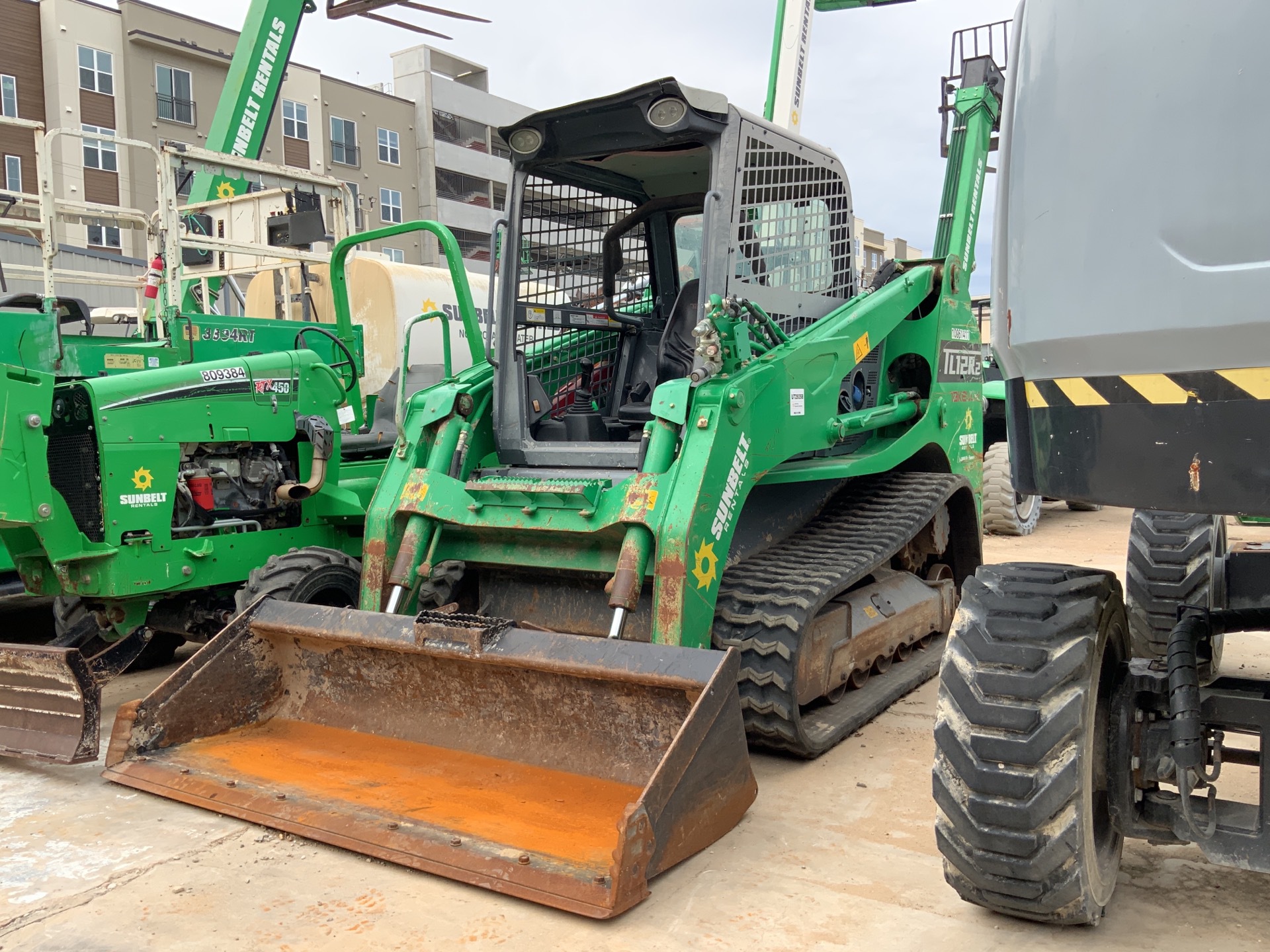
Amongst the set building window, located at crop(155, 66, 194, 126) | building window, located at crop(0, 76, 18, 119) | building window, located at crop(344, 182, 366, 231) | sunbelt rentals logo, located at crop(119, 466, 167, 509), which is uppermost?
building window, located at crop(155, 66, 194, 126)

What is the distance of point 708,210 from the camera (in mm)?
4633

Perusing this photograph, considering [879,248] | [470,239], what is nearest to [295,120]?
[470,239]

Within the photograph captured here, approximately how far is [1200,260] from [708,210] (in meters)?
2.88

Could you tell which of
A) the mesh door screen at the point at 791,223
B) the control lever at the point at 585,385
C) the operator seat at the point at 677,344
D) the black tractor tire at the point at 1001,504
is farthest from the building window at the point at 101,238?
the mesh door screen at the point at 791,223

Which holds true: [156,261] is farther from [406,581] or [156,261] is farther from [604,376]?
[406,581]

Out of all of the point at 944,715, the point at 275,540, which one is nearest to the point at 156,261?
the point at 275,540

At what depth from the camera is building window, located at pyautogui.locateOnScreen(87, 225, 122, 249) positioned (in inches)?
1137

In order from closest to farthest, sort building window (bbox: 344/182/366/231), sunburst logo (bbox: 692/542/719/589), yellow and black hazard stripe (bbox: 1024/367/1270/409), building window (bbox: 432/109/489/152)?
1. yellow and black hazard stripe (bbox: 1024/367/1270/409)
2. sunburst logo (bbox: 692/542/719/589)
3. building window (bbox: 344/182/366/231)
4. building window (bbox: 432/109/489/152)

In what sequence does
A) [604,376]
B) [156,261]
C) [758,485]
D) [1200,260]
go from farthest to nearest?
[156,261]
[604,376]
[758,485]
[1200,260]

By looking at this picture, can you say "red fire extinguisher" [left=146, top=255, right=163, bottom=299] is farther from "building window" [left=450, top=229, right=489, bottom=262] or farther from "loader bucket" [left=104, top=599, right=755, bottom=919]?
"building window" [left=450, top=229, right=489, bottom=262]

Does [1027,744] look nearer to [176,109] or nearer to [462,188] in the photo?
[176,109]

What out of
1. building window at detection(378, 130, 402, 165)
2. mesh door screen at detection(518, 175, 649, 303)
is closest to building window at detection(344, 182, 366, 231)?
mesh door screen at detection(518, 175, 649, 303)

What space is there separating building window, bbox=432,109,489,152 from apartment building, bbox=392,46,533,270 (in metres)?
0.03

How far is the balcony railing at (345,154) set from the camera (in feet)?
118
